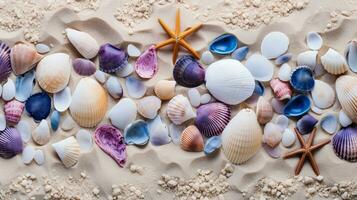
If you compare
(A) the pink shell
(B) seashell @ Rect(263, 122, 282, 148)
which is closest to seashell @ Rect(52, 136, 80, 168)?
(A) the pink shell

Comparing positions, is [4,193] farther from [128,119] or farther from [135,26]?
[135,26]

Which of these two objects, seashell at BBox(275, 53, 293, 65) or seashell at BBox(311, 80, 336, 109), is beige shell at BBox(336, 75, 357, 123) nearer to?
seashell at BBox(311, 80, 336, 109)

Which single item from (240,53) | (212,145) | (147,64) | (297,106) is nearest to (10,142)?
(147,64)

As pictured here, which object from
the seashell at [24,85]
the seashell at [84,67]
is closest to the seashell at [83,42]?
the seashell at [84,67]

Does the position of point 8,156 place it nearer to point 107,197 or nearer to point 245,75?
point 107,197

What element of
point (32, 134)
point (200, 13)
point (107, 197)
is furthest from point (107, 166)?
point (200, 13)

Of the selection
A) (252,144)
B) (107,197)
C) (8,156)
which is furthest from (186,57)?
(8,156)

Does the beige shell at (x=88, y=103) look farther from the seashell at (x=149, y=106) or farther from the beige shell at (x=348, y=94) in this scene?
the beige shell at (x=348, y=94)

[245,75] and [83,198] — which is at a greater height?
[245,75]

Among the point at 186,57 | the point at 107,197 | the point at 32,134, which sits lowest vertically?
the point at 107,197
